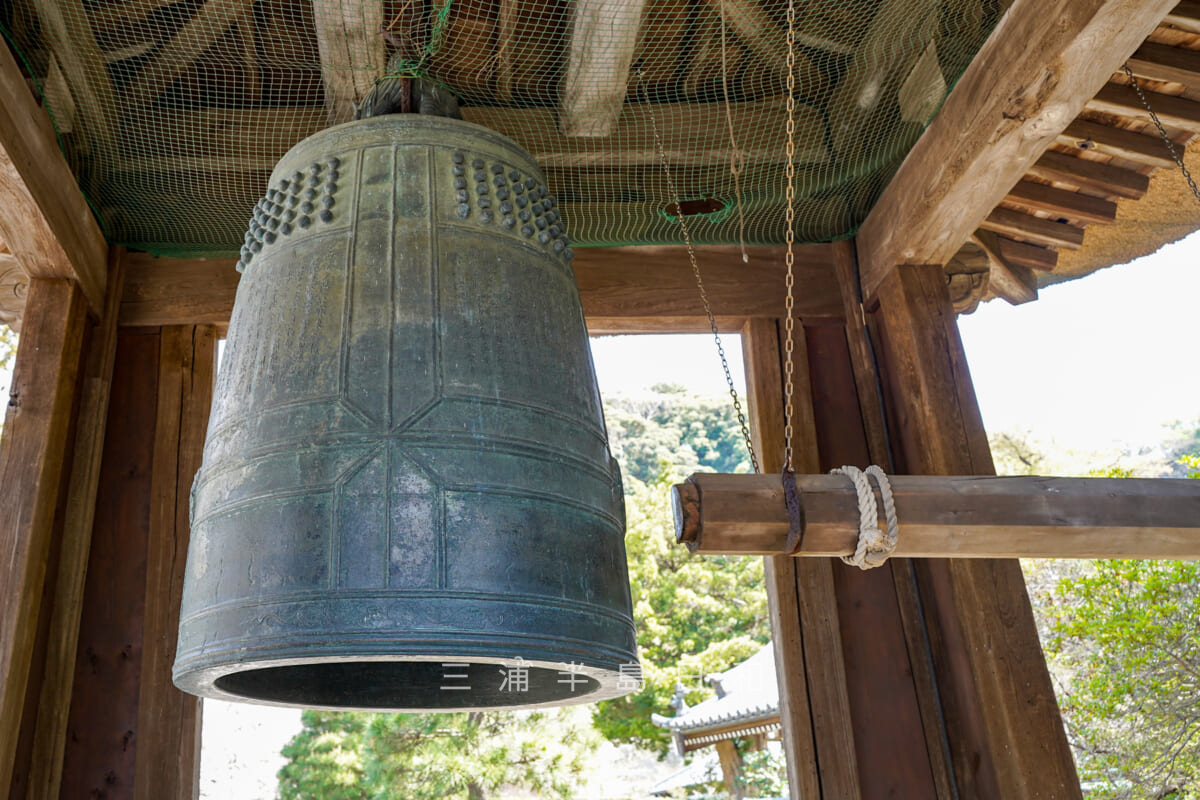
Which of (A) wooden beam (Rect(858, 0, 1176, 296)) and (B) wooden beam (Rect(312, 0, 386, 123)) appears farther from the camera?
(B) wooden beam (Rect(312, 0, 386, 123))

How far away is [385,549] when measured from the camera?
1.73m

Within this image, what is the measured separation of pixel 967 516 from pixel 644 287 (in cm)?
191

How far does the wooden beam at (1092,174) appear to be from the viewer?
12.2 feet

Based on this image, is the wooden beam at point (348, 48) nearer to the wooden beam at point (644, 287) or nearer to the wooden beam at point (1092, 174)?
the wooden beam at point (644, 287)

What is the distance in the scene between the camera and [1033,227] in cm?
402

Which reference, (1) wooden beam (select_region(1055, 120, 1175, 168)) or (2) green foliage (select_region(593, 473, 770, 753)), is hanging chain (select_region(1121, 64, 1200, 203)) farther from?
(2) green foliage (select_region(593, 473, 770, 753))

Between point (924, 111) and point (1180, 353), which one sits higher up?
point (1180, 353)

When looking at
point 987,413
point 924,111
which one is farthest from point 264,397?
point 987,413

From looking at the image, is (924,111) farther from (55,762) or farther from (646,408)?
(646,408)

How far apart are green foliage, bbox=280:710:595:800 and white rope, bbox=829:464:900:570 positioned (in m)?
11.1

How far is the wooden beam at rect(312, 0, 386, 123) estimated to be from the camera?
9.84ft

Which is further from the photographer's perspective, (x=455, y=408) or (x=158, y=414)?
(x=158, y=414)

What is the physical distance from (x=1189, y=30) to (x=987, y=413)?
858 inches

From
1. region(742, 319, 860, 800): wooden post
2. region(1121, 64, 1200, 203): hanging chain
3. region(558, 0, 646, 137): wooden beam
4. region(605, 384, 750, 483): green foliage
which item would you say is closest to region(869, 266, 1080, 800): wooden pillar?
region(742, 319, 860, 800): wooden post
